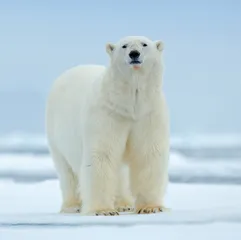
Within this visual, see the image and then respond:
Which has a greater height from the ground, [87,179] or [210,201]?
[87,179]

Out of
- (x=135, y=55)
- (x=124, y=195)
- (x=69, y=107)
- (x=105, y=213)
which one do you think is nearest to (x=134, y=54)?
(x=135, y=55)

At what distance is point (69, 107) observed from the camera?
655 centimetres

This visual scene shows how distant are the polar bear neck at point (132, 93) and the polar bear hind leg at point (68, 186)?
1232mm

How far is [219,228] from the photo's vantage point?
14.4ft

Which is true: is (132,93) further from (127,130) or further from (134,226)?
(134,226)

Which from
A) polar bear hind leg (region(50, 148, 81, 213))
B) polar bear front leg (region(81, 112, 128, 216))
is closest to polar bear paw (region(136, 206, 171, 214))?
polar bear front leg (region(81, 112, 128, 216))

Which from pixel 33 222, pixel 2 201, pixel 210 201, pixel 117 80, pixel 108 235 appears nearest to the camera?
pixel 108 235

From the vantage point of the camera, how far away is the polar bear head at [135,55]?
548cm

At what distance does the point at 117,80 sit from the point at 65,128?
1020 mm

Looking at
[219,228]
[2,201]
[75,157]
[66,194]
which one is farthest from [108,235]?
[2,201]

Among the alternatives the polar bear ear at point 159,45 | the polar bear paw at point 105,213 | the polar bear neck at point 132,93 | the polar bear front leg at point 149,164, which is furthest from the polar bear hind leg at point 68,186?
the polar bear ear at point 159,45

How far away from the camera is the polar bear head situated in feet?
18.0

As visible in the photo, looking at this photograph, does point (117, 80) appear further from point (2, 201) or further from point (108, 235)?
point (2, 201)

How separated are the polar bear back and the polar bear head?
0.55 metres
